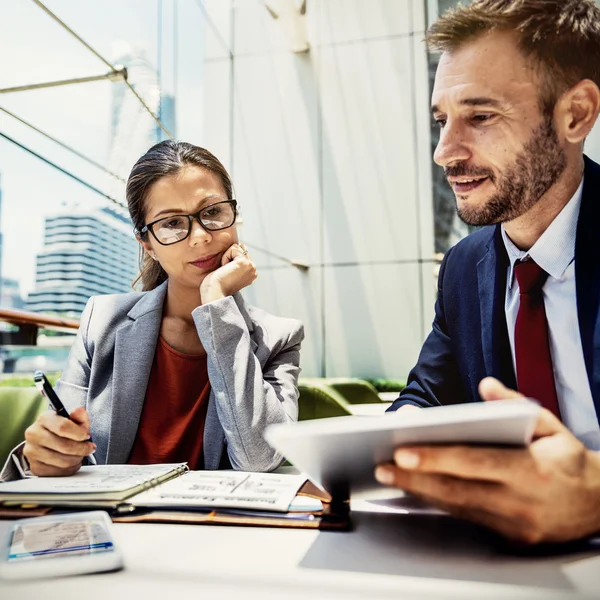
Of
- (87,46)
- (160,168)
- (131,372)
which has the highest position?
(87,46)

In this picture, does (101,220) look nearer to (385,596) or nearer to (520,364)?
(520,364)

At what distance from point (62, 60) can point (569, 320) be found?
161 inches

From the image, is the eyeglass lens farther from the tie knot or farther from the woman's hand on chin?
the tie knot

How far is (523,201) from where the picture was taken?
4.28 ft

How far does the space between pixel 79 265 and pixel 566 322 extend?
512 centimetres

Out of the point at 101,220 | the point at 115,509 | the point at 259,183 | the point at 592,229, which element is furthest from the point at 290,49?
the point at 115,509

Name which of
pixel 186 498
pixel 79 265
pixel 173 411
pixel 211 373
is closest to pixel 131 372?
pixel 173 411

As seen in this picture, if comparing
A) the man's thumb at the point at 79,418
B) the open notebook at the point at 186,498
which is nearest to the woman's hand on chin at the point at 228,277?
the man's thumb at the point at 79,418

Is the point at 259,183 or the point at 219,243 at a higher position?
the point at 259,183

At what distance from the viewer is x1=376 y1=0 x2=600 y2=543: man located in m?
1.21

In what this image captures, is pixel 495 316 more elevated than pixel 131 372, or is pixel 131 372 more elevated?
pixel 495 316

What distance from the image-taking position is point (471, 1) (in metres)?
1.38

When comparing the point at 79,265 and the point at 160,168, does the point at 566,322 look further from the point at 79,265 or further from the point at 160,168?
the point at 79,265

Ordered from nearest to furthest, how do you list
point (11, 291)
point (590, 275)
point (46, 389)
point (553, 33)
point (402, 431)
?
point (402, 431), point (46, 389), point (590, 275), point (553, 33), point (11, 291)
